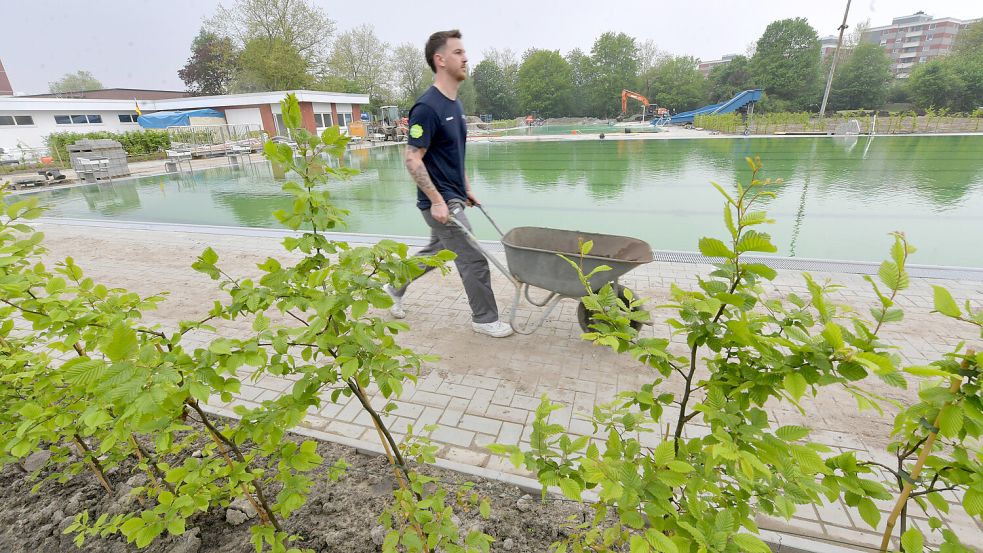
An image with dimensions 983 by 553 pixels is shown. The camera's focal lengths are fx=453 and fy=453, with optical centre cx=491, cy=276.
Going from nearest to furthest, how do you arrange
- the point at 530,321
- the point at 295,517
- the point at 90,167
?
1. the point at 295,517
2. the point at 530,321
3. the point at 90,167

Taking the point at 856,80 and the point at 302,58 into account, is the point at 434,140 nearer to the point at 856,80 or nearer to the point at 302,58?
the point at 302,58

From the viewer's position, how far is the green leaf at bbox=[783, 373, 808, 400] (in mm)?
790

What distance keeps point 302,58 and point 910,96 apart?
47186 mm

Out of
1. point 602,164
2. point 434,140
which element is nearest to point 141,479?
point 434,140

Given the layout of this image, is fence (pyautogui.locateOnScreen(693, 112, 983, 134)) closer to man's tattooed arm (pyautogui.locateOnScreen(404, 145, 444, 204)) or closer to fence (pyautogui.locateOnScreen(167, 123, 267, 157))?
fence (pyautogui.locateOnScreen(167, 123, 267, 157))

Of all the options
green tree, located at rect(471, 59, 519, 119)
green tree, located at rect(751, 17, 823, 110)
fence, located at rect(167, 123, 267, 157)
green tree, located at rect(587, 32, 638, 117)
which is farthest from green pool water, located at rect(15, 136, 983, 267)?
green tree, located at rect(471, 59, 519, 119)

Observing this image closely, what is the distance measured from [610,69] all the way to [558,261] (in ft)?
184

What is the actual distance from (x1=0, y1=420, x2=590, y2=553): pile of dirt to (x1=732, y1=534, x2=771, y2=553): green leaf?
2.85ft

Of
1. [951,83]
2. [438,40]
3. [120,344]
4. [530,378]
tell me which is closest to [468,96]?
[951,83]

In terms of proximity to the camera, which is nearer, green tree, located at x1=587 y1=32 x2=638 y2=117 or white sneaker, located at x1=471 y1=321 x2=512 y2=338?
white sneaker, located at x1=471 y1=321 x2=512 y2=338

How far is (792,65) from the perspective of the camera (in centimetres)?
4184

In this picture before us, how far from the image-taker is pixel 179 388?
3.06 ft

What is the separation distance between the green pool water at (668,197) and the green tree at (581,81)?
133 ft

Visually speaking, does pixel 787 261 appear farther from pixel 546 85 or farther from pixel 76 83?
pixel 76 83
